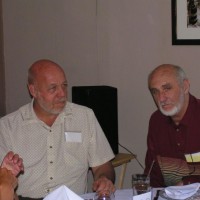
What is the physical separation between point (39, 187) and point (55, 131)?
0.36 m

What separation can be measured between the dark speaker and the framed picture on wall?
750mm

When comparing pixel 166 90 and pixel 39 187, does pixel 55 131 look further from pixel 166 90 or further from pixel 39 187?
pixel 166 90

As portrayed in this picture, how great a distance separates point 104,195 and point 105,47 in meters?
2.11

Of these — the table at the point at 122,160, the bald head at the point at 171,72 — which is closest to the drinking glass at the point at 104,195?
the bald head at the point at 171,72

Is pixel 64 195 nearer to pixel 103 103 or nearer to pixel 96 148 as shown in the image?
pixel 96 148

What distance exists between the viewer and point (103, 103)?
3.50 m

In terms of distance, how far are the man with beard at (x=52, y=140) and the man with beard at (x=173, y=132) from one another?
Answer: 0.36m

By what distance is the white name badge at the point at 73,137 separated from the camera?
2688 millimetres

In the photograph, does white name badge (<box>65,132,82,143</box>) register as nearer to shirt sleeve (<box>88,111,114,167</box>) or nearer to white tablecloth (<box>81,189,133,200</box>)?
shirt sleeve (<box>88,111,114,167</box>)

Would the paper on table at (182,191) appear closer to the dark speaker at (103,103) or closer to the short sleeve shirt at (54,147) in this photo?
the short sleeve shirt at (54,147)

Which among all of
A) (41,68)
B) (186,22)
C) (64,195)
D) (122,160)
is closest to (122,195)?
(64,195)

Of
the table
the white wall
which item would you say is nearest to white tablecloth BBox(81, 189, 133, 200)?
the table

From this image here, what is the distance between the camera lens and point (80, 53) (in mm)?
3951

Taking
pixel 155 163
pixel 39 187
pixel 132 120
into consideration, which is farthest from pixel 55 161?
pixel 132 120
